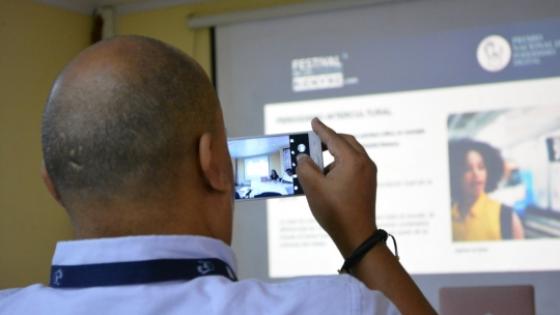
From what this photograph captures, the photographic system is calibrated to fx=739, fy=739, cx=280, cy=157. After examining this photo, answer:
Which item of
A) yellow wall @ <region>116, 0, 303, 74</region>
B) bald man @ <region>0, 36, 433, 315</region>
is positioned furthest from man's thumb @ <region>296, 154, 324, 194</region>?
yellow wall @ <region>116, 0, 303, 74</region>

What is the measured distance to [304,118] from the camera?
386 centimetres

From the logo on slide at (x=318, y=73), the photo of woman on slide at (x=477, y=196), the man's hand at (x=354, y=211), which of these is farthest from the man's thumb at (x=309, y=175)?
the logo on slide at (x=318, y=73)

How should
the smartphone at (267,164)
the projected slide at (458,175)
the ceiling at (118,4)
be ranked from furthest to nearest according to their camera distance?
the ceiling at (118,4) < the projected slide at (458,175) < the smartphone at (267,164)

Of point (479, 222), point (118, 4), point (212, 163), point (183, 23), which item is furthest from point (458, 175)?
point (212, 163)

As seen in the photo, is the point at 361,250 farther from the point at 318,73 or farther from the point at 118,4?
the point at 118,4

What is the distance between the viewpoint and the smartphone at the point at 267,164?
1.07 meters

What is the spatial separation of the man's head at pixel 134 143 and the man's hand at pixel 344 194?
0.46ft

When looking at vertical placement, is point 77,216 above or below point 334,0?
below

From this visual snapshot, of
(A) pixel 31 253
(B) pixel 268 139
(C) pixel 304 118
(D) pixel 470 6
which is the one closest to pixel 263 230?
(C) pixel 304 118

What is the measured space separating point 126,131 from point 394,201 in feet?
10.2

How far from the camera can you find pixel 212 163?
71cm

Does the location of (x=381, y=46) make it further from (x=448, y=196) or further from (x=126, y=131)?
(x=126, y=131)

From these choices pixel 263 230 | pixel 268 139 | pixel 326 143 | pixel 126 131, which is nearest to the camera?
pixel 126 131

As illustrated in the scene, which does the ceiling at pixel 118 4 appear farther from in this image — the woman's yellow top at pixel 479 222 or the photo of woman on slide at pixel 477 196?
the woman's yellow top at pixel 479 222
